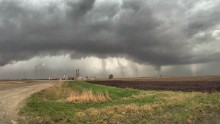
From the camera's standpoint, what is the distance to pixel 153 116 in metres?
25.4

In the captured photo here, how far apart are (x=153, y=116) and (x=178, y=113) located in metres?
2.22

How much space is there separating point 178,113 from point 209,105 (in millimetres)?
6067

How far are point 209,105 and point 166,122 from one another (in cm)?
963

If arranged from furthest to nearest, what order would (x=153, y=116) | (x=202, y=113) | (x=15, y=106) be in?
(x=15, y=106) → (x=202, y=113) → (x=153, y=116)

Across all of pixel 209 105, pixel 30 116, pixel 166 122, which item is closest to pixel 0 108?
pixel 30 116

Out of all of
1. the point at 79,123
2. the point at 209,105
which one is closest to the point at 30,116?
the point at 79,123

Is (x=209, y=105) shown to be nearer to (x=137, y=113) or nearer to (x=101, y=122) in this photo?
(x=137, y=113)

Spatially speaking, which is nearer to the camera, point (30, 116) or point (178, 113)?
point (30, 116)

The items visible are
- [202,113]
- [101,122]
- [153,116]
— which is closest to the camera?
[101,122]

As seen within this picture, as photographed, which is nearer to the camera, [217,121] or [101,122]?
[101,122]

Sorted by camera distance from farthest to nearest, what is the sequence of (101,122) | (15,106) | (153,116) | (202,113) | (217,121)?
(15,106) → (202,113) → (153,116) → (217,121) → (101,122)

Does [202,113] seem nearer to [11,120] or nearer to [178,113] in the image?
[178,113]

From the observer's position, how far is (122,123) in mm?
22484

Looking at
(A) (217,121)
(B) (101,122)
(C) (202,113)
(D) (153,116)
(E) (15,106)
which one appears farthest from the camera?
(E) (15,106)
